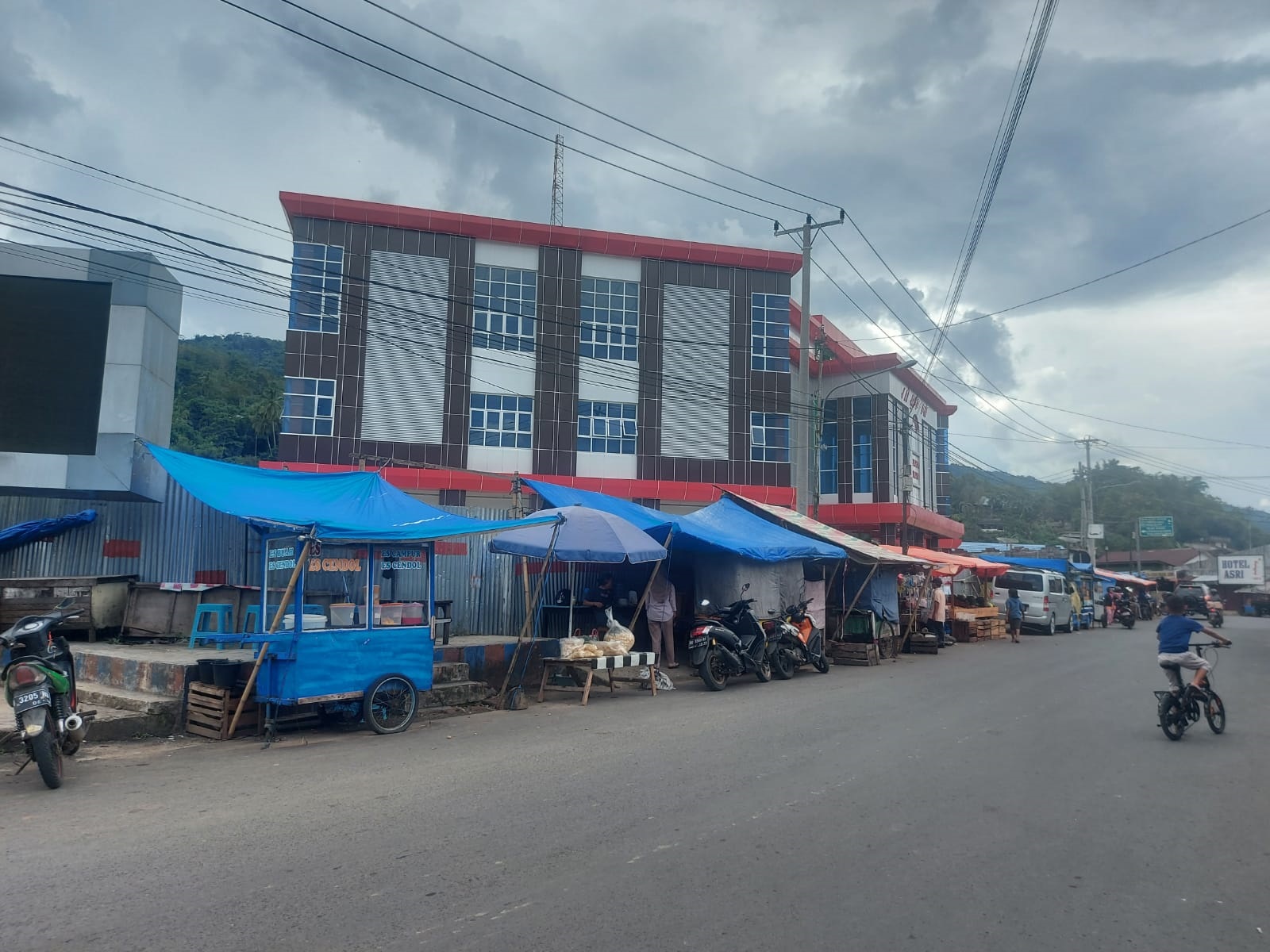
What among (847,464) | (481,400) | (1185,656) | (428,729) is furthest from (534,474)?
(1185,656)

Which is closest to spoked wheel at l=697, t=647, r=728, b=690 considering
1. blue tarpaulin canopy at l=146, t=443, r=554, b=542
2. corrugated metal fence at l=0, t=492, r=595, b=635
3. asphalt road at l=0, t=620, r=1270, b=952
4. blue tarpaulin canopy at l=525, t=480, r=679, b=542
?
blue tarpaulin canopy at l=525, t=480, r=679, b=542

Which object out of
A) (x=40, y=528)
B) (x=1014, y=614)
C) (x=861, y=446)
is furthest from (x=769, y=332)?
(x=40, y=528)

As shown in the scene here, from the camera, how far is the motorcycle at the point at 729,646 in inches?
534

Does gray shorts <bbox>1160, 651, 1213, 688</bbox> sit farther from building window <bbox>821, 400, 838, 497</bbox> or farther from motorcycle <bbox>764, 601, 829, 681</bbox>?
building window <bbox>821, 400, 838, 497</bbox>

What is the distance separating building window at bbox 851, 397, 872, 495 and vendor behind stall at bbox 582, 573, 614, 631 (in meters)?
27.5

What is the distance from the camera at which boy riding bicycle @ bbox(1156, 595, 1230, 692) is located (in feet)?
30.3

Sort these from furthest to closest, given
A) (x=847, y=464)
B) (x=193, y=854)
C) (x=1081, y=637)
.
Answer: (x=847, y=464) → (x=1081, y=637) → (x=193, y=854)

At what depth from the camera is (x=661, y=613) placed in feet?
51.2

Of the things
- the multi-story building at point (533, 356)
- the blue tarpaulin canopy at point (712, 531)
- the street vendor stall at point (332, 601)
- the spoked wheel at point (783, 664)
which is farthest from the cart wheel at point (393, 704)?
the multi-story building at point (533, 356)

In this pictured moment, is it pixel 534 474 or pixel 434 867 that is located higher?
pixel 534 474

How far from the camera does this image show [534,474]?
103 feet

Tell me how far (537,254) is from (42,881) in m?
29.9

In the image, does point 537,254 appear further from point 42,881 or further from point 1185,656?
point 42,881

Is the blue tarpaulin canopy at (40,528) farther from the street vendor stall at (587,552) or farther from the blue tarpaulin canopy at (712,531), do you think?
the blue tarpaulin canopy at (712,531)
